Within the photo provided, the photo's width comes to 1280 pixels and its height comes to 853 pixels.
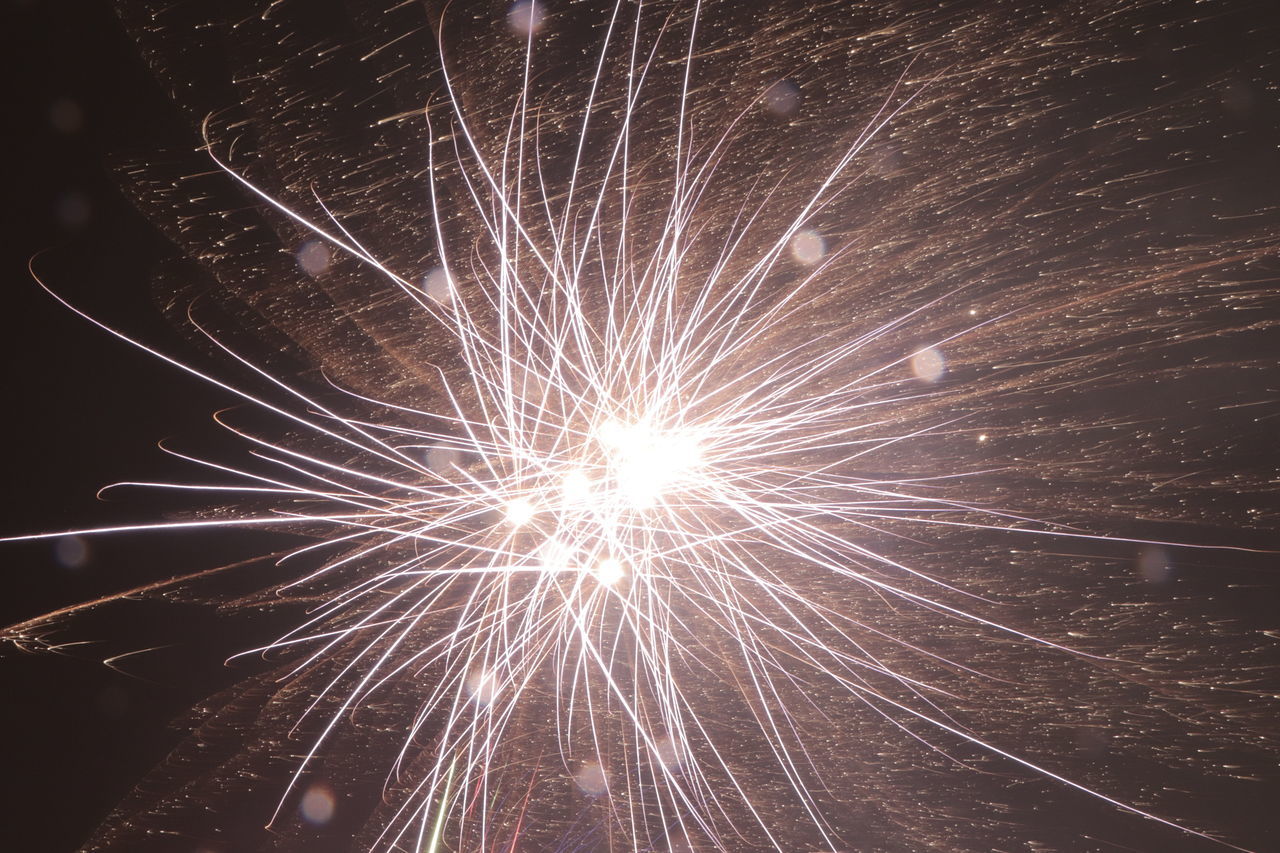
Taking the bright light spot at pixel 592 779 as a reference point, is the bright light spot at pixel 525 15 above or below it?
above

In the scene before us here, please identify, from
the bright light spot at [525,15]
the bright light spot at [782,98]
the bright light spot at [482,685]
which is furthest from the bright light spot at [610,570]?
the bright light spot at [525,15]

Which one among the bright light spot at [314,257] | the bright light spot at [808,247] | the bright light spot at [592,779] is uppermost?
the bright light spot at [808,247]

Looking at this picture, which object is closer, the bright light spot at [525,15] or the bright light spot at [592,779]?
the bright light spot at [525,15]

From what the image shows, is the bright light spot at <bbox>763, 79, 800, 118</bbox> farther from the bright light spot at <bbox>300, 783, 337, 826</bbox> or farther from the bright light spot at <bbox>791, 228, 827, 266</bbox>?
the bright light spot at <bbox>300, 783, 337, 826</bbox>

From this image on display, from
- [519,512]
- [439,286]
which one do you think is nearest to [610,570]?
[519,512]

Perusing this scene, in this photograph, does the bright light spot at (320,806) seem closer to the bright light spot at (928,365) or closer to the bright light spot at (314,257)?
the bright light spot at (314,257)

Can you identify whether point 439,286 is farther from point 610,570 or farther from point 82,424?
point 82,424
